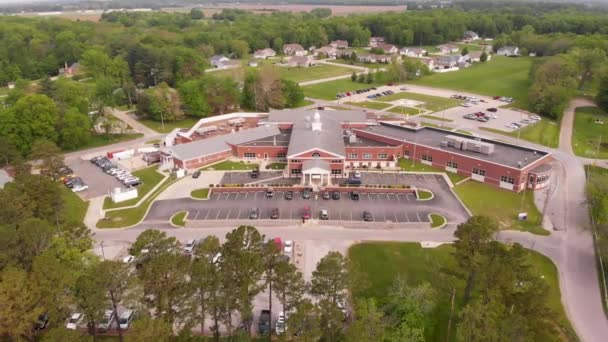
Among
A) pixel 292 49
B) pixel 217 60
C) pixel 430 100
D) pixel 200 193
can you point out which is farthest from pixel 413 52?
pixel 200 193

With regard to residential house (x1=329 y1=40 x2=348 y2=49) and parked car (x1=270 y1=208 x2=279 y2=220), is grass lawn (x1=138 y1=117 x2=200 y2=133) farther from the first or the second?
residential house (x1=329 y1=40 x2=348 y2=49)

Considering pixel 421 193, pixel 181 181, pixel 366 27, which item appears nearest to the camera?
pixel 421 193

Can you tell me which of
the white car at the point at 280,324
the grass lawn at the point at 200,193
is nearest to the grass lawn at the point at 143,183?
the grass lawn at the point at 200,193

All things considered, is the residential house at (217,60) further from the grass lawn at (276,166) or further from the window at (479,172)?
the window at (479,172)

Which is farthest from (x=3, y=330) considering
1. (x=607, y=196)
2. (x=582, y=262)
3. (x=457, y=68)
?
(x=457, y=68)

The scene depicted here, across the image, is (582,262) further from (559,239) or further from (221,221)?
(221,221)

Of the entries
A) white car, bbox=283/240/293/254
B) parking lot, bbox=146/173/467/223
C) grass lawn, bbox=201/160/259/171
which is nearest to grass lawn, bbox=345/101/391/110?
grass lawn, bbox=201/160/259/171
